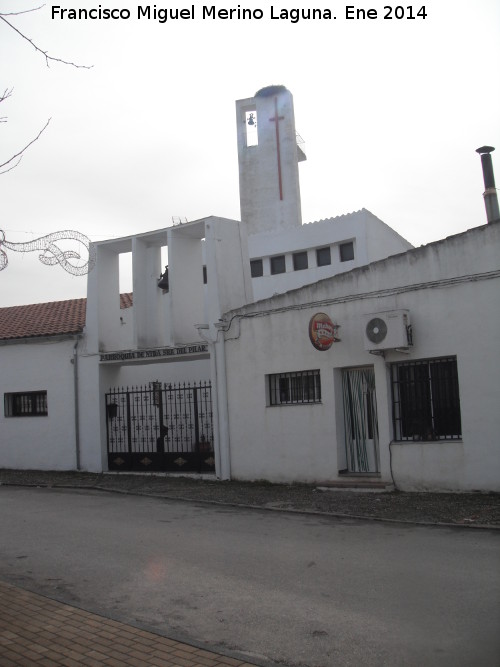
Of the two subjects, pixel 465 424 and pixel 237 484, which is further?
pixel 237 484

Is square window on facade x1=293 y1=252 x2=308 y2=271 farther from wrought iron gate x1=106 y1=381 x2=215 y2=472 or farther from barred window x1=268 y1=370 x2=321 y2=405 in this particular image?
barred window x1=268 y1=370 x2=321 y2=405

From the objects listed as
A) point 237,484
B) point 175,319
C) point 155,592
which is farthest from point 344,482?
point 155,592

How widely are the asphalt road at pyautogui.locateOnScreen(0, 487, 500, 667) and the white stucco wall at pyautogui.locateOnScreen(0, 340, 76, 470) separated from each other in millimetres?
7727

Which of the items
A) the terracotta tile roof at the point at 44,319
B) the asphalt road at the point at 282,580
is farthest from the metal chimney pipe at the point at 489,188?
the terracotta tile roof at the point at 44,319

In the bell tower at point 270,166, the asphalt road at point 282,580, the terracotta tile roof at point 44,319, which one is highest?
the bell tower at point 270,166

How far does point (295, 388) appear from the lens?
583 inches

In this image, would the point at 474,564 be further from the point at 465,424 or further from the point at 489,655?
the point at 465,424

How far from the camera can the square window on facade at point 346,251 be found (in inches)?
1171

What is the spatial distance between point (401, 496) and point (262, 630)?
283 inches

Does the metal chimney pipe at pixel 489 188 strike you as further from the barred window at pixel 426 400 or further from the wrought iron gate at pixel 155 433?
the wrought iron gate at pixel 155 433

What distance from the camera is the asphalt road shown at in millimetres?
5246

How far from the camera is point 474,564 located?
7.48m

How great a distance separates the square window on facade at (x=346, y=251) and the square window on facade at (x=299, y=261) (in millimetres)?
1944

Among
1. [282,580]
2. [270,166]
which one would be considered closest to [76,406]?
[282,580]
